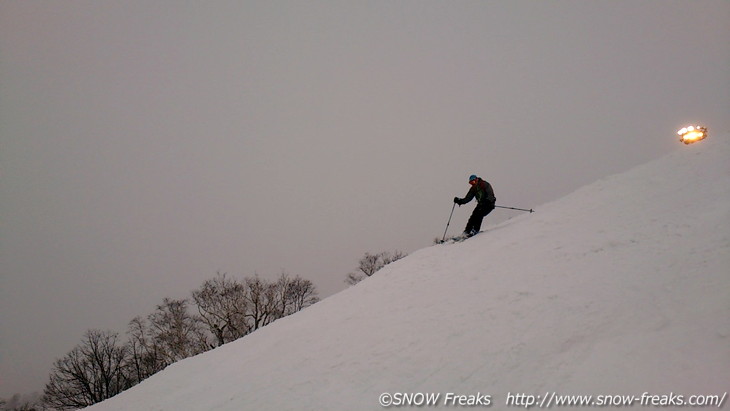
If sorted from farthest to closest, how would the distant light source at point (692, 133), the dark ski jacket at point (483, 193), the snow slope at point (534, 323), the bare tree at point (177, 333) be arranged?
1. the bare tree at point (177, 333)
2. the distant light source at point (692, 133)
3. the dark ski jacket at point (483, 193)
4. the snow slope at point (534, 323)

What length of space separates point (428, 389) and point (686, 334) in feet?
10.5

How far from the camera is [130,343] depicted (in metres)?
36.9

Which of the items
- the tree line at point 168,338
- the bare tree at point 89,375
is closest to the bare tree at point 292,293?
the tree line at point 168,338

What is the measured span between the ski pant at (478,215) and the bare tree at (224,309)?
24771mm

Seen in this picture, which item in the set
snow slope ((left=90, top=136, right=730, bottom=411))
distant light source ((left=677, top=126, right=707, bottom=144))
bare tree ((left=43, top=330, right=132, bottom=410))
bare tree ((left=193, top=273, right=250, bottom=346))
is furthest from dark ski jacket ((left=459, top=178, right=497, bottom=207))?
bare tree ((left=43, top=330, right=132, bottom=410))

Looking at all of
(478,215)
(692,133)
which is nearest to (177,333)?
(478,215)

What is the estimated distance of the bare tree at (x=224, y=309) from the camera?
2925 cm

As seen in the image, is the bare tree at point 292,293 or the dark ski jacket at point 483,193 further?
the bare tree at point 292,293

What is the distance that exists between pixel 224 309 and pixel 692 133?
35.8 m

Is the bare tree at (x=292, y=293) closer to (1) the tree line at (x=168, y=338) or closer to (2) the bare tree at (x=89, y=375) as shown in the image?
(1) the tree line at (x=168, y=338)

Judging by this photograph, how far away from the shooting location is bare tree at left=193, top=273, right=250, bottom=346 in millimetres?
29250

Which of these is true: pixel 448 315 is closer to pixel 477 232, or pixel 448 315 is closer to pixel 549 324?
pixel 549 324

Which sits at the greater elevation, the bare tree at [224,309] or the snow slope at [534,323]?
the bare tree at [224,309]

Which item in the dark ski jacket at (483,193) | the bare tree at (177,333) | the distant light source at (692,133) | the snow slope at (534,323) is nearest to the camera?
the snow slope at (534,323)
